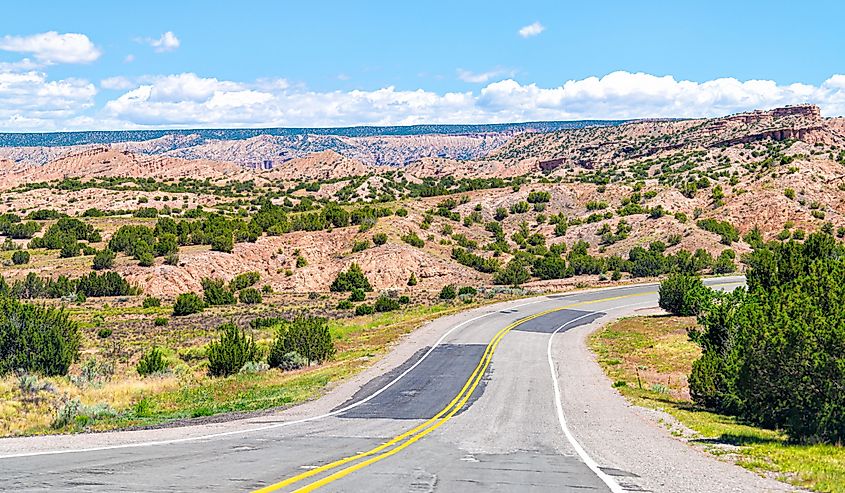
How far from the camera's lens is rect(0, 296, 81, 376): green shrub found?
30125 millimetres

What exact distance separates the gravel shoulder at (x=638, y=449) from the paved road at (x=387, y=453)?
44 centimetres

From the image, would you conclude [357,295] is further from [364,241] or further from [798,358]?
[798,358]

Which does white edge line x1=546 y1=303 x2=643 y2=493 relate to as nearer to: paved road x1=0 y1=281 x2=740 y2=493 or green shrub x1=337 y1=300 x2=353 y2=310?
paved road x1=0 y1=281 x2=740 y2=493

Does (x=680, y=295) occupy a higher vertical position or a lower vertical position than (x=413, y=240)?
lower

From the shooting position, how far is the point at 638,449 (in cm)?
1517

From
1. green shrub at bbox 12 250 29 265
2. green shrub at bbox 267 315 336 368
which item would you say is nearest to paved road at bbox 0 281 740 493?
green shrub at bbox 267 315 336 368

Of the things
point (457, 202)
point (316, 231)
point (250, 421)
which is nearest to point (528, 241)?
point (457, 202)

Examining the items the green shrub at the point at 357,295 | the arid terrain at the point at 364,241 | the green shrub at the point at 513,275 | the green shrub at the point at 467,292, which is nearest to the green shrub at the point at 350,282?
the arid terrain at the point at 364,241

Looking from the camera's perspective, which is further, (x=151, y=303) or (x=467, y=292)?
(x=467, y=292)

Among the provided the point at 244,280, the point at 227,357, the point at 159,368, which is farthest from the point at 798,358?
the point at 244,280

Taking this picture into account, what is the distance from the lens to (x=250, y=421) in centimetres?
1886

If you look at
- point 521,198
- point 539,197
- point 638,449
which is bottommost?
point 638,449

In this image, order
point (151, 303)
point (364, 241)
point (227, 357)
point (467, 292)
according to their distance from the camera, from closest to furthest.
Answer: point (227, 357), point (151, 303), point (467, 292), point (364, 241)

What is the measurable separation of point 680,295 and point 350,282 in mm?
33110
